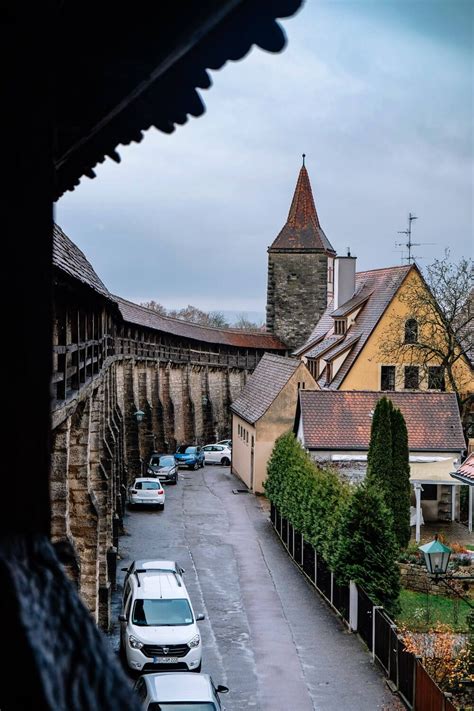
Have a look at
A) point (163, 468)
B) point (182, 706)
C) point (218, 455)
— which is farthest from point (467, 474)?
point (218, 455)

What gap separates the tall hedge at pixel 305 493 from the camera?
932 inches

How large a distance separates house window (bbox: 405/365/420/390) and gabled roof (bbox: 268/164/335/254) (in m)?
32.1

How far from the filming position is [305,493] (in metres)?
26.8

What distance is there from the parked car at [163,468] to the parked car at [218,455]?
9.94 m

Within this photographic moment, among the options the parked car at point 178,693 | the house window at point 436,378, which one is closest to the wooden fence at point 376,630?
the parked car at point 178,693

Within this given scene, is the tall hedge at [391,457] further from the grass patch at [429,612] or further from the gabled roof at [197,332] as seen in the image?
the gabled roof at [197,332]

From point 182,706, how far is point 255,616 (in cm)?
952

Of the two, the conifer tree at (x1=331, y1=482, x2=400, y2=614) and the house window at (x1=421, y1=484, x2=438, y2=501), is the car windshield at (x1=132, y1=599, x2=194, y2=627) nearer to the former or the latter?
the conifer tree at (x1=331, y1=482, x2=400, y2=614)

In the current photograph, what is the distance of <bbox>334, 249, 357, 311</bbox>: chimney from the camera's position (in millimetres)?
48469

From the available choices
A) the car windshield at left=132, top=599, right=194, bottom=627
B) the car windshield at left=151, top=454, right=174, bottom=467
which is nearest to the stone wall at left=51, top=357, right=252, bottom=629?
the car windshield at left=132, top=599, right=194, bottom=627

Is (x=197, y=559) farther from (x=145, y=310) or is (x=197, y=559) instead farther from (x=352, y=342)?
(x=145, y=310)

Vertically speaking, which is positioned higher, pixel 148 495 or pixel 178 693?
pixel 178 693

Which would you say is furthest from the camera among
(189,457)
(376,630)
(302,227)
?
(302,227)

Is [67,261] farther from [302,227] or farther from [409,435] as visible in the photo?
[302,227]
